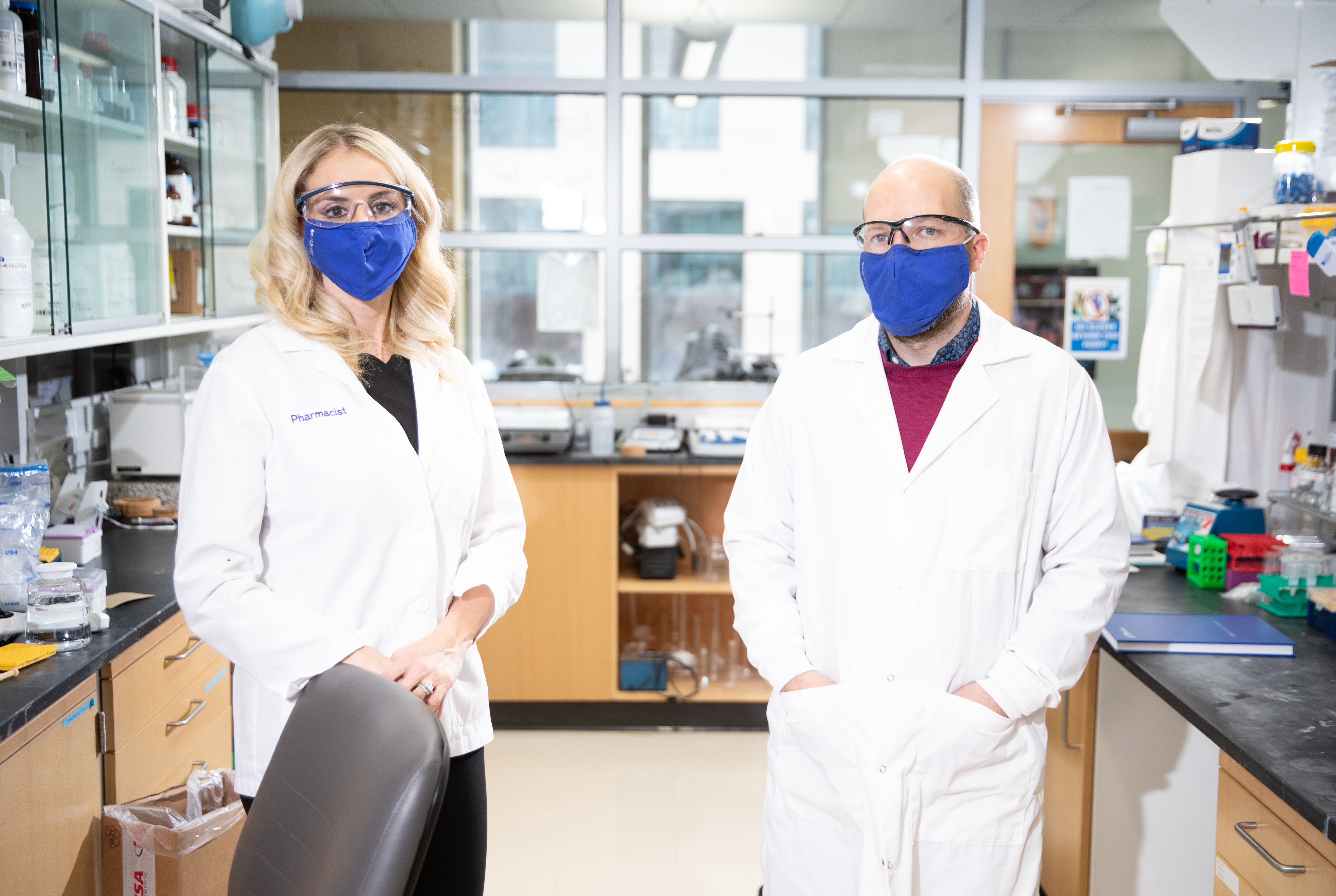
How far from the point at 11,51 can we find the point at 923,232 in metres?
1.70

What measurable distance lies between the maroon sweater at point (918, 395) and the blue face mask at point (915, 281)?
0.08 m

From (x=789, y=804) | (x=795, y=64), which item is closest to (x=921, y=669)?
(x=789, y=804)

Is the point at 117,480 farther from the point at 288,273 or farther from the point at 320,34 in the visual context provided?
the point at 320,34

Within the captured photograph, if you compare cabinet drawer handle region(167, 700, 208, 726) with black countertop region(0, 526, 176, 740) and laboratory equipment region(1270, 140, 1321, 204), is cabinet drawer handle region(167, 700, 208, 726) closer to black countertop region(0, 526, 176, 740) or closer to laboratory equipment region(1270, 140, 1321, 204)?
black countertop region(0, 526, 176, 740)

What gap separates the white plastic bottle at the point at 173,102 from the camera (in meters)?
2.68

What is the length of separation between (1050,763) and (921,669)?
95 centimetres

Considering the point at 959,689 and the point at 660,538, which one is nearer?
the point at 959,689

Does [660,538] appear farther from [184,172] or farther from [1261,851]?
[1261,851]

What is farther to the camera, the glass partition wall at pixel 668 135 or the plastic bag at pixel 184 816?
the glass partition wall at pixel 668 135

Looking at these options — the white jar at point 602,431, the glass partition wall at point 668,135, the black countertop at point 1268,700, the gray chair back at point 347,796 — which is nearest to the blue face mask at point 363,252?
the gray chair back at point 347,796

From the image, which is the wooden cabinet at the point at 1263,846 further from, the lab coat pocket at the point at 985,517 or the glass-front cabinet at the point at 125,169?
the glass-front cabinet at the point at 125,169

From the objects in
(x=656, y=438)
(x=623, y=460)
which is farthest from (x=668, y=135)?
(x=623, y=460)

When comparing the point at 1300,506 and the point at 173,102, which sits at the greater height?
the point at 173,102

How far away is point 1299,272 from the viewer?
2047 millimetres
